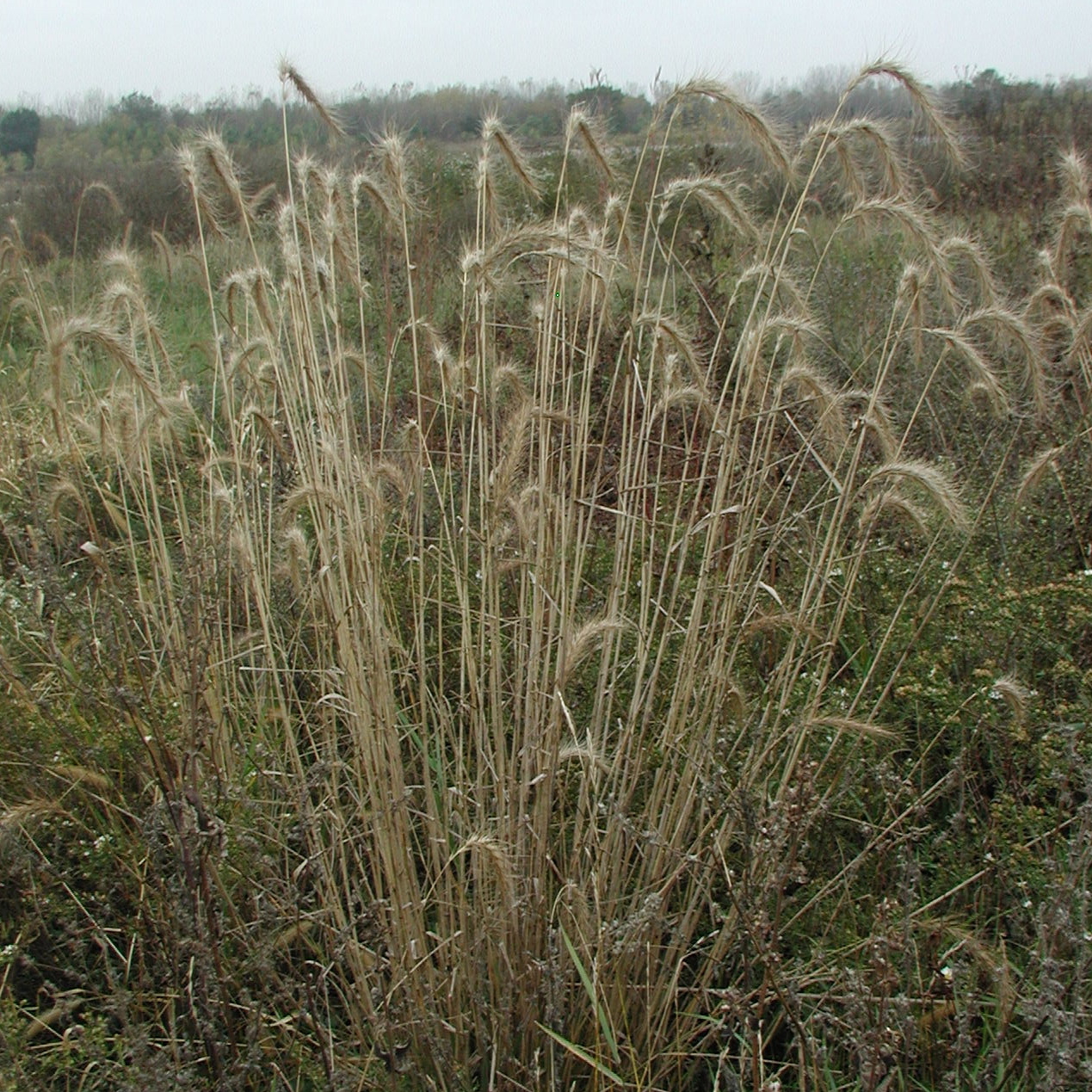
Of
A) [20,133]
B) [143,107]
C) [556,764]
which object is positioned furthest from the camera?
[20,133]

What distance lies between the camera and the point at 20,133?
70.5 feet

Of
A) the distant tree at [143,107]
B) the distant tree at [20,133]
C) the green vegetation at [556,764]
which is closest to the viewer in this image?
the green vegetation at [556,764]

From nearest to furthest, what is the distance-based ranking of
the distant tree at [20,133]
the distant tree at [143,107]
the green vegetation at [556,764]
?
the green vegetation at [556,764], the distant tree at [143,107], the distant tree at [20,133]

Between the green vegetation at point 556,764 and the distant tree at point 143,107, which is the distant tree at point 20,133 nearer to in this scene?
the distant tree at point 143,107

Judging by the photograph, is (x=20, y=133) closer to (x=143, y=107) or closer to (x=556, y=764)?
(x=143, y=107)

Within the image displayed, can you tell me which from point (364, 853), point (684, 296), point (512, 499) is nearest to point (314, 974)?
point (364, 853)

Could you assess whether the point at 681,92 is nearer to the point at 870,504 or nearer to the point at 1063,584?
the point at 870,504

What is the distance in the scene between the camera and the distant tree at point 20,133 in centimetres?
2103

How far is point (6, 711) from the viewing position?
8.39 feet

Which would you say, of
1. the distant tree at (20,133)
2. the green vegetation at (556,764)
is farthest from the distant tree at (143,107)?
the green vegetation at (556,764)

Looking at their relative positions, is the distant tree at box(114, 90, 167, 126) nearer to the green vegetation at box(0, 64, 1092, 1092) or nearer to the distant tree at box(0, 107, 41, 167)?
the distant tree at box(0, 107, 41, 167)

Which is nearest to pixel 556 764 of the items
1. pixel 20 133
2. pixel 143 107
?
pixel 143 107

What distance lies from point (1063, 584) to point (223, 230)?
230 centimetres

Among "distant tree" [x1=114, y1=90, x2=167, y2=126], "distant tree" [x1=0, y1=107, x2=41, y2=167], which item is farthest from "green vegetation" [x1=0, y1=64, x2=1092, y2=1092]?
"distant tree" [x1=0, y1=107, x2=41, y2=167]
